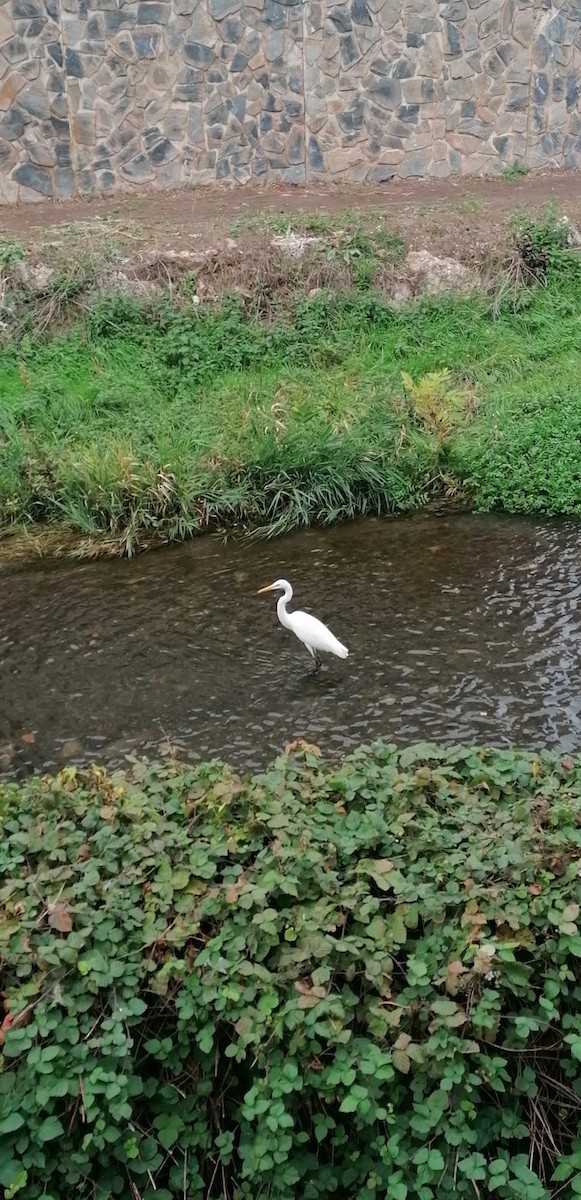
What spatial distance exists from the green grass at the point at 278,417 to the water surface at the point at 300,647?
0.34m

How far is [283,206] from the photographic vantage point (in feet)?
38.1

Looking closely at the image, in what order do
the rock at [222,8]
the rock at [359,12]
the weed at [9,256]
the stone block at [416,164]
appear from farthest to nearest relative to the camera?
the stone block at [416,164]
the rock at [359,12]
the rock at [222,8]
the weed at [9,256]

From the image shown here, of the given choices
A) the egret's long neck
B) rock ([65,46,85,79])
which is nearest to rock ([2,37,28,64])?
rock ([65,46,85,79])

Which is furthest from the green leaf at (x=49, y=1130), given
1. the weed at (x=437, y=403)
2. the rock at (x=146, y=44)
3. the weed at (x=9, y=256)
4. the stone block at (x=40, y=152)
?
the rock at (x=146, y=44)

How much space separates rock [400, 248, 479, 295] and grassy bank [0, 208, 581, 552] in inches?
8.6

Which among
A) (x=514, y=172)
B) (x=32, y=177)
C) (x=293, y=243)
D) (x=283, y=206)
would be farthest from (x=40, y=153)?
(x=514, y=172)

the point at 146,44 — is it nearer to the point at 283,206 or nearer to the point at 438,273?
the point at 283,206

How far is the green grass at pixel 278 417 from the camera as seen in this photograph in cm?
820

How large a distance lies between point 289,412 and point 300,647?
2859 millimetres

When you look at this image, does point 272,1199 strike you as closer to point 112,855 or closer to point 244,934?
point 244,934

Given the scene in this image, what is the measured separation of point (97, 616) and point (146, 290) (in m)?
4.45

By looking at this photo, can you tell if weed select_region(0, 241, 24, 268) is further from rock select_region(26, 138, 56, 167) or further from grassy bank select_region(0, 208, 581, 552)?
rock select_region(26, 138, 56, 167)

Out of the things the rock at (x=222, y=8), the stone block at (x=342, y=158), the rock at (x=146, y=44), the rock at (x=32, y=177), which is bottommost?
the stone block at (x=342, y=158)

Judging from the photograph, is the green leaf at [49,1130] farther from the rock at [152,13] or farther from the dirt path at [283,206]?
the rock at [152,13]
